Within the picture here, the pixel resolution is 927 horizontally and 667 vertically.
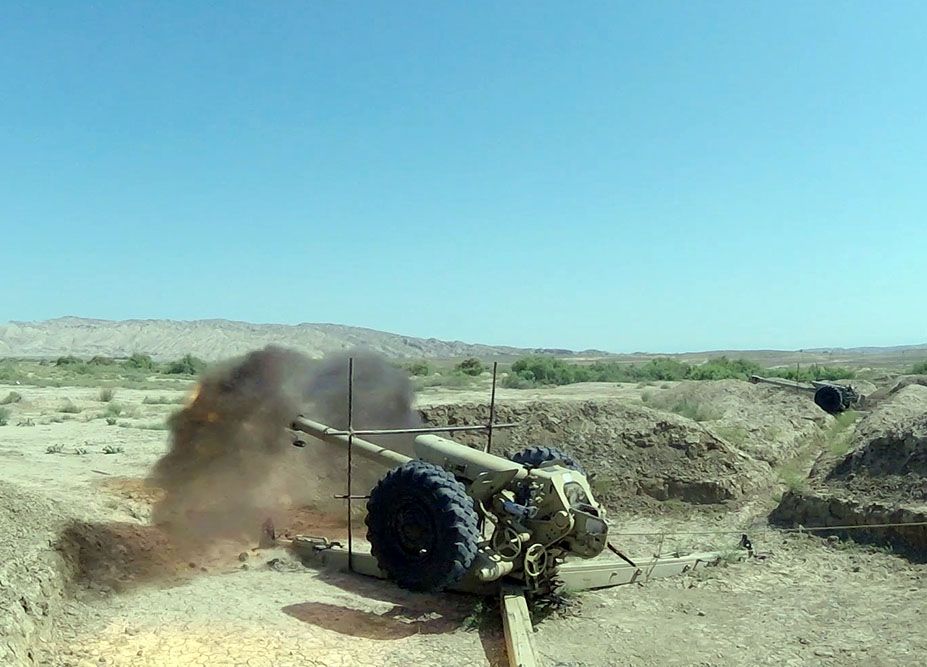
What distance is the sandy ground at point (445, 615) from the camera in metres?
6.92

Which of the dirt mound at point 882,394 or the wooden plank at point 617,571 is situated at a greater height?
the dirt mound at point 882,394

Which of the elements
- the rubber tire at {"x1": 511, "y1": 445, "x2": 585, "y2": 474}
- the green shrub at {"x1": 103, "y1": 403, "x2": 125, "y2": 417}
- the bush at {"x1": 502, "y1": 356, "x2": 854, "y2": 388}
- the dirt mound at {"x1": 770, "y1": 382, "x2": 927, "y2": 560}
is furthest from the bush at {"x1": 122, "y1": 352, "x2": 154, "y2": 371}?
the rubber tire at {"x1": 511, "y1": 445, "x2": 585, "y2": 474}

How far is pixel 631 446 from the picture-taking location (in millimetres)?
14891

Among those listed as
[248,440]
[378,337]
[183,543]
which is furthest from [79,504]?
[378,337]

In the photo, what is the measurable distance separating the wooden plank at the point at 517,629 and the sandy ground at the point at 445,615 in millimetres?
290

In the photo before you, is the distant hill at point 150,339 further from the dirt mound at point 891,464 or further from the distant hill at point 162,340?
the dirt mound at point 891,464

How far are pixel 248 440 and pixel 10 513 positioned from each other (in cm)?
351

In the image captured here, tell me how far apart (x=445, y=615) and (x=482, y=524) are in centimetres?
95

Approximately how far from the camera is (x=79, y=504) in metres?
10.3

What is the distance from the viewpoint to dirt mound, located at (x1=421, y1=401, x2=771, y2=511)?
13875 millimetres

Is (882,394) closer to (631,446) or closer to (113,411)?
(631,446)

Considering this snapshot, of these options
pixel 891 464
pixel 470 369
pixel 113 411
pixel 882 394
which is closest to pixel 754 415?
pixel 891 464

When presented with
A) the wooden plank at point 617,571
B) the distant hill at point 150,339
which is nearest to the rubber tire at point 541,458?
the wooden plank at point 617,571

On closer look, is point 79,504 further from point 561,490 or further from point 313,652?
point 561,490
